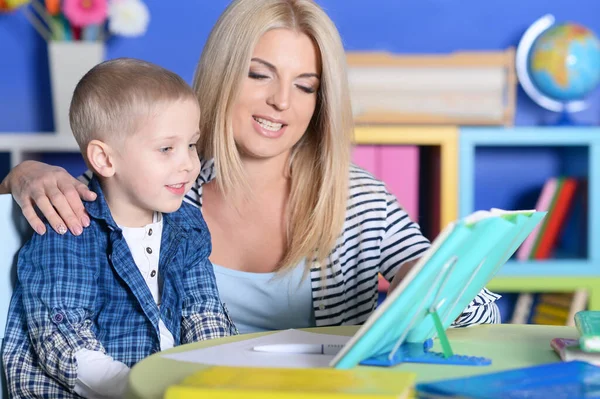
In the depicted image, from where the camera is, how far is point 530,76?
311cm

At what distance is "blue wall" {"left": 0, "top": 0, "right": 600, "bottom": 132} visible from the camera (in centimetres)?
318

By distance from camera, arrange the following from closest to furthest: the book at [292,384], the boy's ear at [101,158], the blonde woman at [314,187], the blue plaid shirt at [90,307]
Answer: the book at [292,384] → the blue plaid shirt at [90,307] → the boy's ear at [101,158] → the blonde woman at [314,187]

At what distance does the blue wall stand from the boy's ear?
5.69 feet

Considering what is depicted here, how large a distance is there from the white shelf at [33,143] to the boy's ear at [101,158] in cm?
143

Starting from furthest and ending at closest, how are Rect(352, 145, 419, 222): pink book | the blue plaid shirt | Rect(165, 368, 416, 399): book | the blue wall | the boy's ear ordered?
the blue wall, Rect(352, 145, 419, 222): pink book, the boy's ear, the blue plaid shirt, Rect(165, 368, 416, 399): book

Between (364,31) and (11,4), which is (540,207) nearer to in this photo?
(364,31)

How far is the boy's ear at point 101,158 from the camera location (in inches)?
57.8

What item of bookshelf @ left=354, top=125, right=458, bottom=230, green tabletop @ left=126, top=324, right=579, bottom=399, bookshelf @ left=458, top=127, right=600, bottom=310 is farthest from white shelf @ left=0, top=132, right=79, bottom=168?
green tabletop @ left=126, top=324, right=579, bottom=399

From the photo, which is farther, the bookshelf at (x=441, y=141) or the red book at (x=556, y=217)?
the red book at (x=556, y=217)

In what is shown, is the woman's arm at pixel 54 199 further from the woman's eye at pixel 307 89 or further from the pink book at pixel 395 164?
the pink book at pixel 395 164

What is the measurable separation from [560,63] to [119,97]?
6.21 ft

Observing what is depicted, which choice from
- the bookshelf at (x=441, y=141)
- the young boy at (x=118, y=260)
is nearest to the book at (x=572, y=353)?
the young boy at (x=118, y=260)

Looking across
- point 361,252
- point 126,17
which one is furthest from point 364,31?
point 361,252

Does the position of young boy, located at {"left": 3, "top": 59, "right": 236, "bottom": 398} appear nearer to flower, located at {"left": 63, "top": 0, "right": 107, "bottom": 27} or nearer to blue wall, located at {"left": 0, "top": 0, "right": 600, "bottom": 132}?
flower, located at {"left": 63, "top": 0, "right": 107, "bottom": 27}
